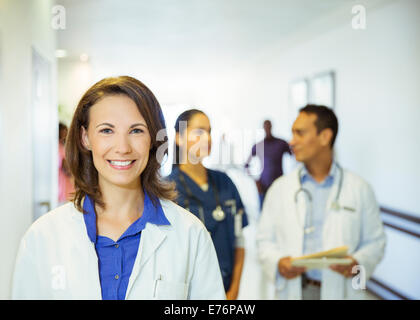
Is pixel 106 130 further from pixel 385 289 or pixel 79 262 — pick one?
pixel 385 289

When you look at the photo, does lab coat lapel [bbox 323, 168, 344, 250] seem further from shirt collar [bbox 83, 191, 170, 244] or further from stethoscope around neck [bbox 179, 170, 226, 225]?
shirt collar [bbox 83, 191, 170, 244]

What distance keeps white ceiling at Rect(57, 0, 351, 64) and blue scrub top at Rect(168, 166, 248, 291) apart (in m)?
0.33

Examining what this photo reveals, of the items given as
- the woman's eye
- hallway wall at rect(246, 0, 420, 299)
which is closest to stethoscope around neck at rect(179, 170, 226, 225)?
the woman's eye

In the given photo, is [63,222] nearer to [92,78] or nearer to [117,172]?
[117,172]

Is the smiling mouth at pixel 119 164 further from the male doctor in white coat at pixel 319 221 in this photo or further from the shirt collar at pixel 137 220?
the male doctor in white coat at pixel 319 221

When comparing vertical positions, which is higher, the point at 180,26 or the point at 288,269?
the point at 180,26

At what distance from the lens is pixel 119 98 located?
63cm

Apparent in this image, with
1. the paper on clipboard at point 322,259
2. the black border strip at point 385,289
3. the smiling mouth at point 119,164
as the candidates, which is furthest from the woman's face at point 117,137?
the black border strip at point 385,289

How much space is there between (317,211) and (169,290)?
2.19 feet

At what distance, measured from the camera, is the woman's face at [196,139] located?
89 centimetres

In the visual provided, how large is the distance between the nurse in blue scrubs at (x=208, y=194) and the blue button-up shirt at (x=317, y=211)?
220 mm

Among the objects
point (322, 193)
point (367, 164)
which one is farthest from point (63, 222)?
point (367, 164)

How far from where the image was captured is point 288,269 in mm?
1188

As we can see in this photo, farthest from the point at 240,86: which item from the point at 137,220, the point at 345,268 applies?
the point at 137,220
